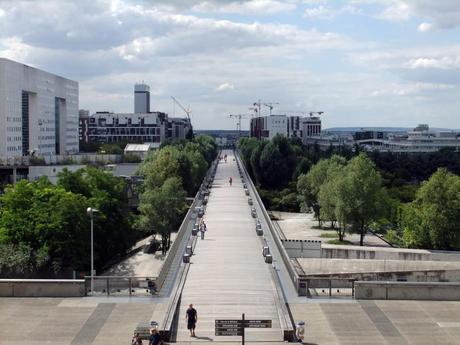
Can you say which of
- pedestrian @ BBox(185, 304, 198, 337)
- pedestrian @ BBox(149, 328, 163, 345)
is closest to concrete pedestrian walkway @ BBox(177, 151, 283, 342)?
pedestrian @ BBox(185, 304, 198, 337)

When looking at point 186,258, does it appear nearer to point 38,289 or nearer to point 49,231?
point 38,289

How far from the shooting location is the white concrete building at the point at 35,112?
10981 centimetres

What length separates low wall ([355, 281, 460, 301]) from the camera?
86.5 ft

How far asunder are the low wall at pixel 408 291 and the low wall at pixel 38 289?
1049 centimetres

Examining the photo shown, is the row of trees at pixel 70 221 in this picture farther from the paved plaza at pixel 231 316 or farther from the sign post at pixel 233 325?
the sign post at pixel 233 325

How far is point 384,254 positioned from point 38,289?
1225 inches

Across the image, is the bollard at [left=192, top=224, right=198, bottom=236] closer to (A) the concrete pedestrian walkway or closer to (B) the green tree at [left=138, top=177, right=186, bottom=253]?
(A) the concrete pedestrian walkway

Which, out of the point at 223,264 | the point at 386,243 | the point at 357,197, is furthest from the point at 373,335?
the point at 386,243

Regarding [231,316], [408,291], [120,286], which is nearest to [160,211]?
[120,286]

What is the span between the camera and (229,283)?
3097 centimetres

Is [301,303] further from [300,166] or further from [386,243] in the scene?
[300,166]

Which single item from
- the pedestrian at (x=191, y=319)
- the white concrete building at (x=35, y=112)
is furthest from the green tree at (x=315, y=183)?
the pedestrian at (x=191, y=319)

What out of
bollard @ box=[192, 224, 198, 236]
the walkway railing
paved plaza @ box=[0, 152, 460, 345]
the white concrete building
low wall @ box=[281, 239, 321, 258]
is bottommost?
low wall @ box=[281, 239, 321, 258]

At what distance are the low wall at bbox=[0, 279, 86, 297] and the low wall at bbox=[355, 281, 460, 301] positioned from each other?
34.4ft
